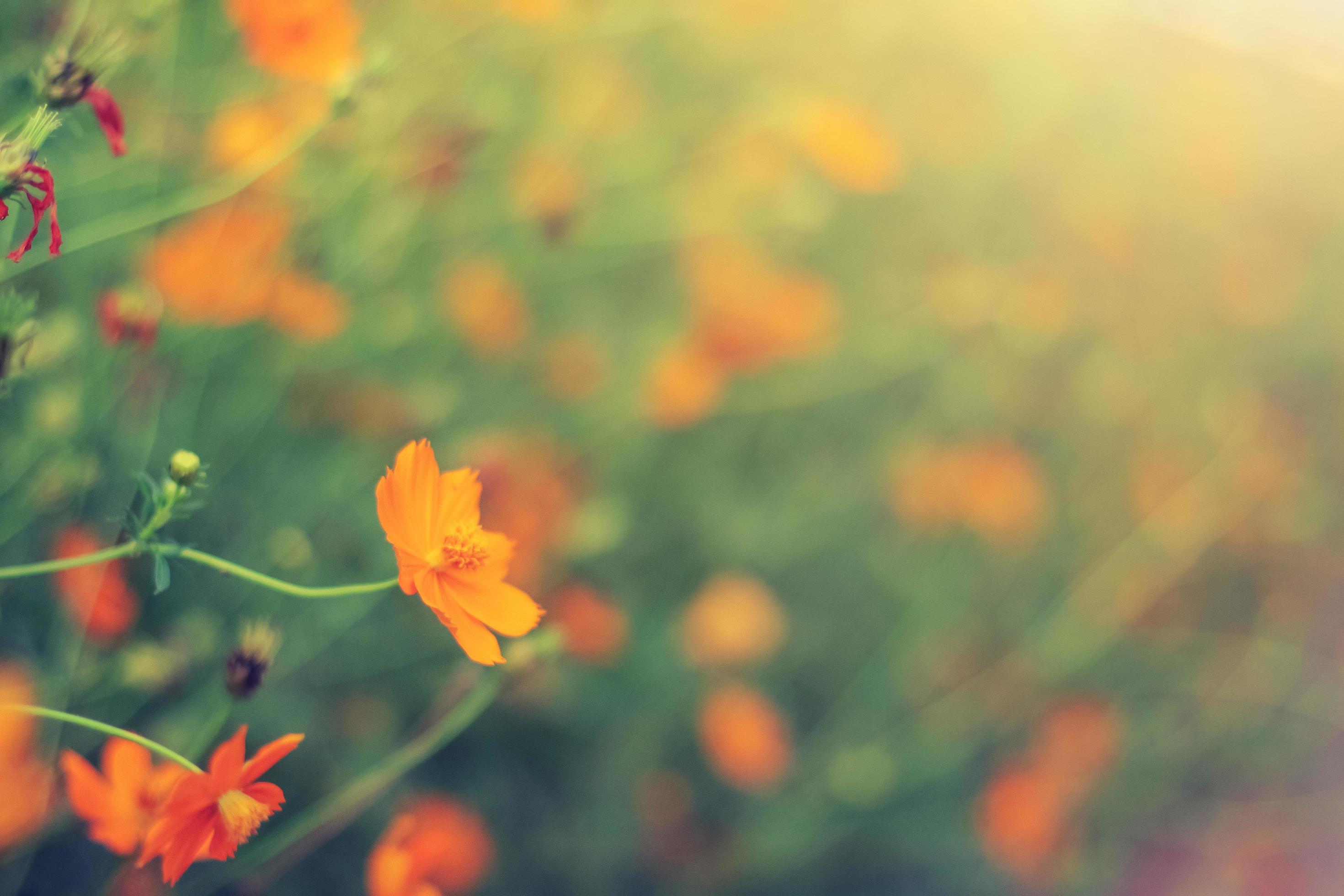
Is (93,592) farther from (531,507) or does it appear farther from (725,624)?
(725,624)

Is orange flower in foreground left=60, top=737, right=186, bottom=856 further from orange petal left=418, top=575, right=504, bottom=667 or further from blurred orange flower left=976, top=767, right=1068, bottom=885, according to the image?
blurred orange flower left=976, top=767, right=1068, bottom=885

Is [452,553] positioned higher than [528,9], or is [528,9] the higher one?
[528,9]

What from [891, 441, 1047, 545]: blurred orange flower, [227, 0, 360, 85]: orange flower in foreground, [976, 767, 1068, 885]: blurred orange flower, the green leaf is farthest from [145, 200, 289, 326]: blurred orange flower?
[976, 767, 1068, 885]: blurred orange flower

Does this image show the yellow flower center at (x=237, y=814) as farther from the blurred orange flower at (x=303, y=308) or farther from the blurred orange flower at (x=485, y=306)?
the blurred orange flower at (x=485, y=306)

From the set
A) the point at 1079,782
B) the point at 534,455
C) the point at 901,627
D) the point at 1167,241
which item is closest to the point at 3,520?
the point at 534,455

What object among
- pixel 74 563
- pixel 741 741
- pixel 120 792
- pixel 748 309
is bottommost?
pixel 741 741

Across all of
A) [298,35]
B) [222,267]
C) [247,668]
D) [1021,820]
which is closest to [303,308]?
[222,267]
